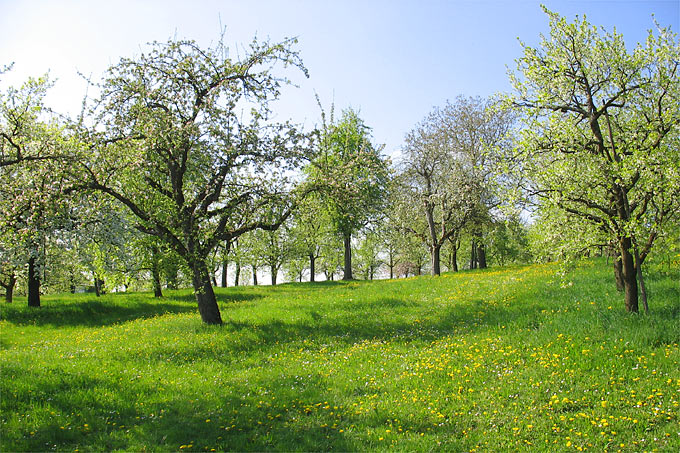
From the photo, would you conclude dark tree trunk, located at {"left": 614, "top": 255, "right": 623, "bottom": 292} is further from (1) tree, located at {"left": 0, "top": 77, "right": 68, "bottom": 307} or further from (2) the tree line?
(1) tree, located at {"left": 0, "top": 77, "right": 68, "bottom": 307}

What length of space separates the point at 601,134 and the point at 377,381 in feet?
36.5

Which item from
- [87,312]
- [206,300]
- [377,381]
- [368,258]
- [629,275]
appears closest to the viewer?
[377,381]

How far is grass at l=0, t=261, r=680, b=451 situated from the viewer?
25.8ft

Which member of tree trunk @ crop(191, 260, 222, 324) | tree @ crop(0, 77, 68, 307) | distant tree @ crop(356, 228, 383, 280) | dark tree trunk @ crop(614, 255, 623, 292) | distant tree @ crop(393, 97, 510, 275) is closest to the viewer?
tree @ crop(0, 77, 68, 307)

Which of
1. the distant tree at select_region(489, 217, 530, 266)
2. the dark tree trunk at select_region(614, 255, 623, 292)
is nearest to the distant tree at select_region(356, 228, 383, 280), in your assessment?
the distant tree at select_region(489, 217, 530, 266)

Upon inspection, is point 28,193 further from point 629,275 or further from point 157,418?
point 629,275

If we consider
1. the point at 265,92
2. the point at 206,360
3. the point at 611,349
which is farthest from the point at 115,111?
the point at 611,349

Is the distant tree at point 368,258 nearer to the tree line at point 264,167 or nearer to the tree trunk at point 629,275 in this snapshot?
the tree line at point 264,167

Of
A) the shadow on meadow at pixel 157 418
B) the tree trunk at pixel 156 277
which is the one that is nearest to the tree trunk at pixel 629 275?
the shadow on meadow at pixel 157 418

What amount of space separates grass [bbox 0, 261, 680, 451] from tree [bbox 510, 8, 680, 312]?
2.89m

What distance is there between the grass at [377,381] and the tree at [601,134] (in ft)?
9.49

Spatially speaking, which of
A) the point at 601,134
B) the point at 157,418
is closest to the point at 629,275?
the point at 601,134

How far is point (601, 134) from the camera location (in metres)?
14.2

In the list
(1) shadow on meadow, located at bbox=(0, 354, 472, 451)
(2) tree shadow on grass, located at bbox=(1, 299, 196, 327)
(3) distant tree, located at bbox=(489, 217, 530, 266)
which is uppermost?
(3) distant tree, located at bbox=(489, 217, 530, 266)
